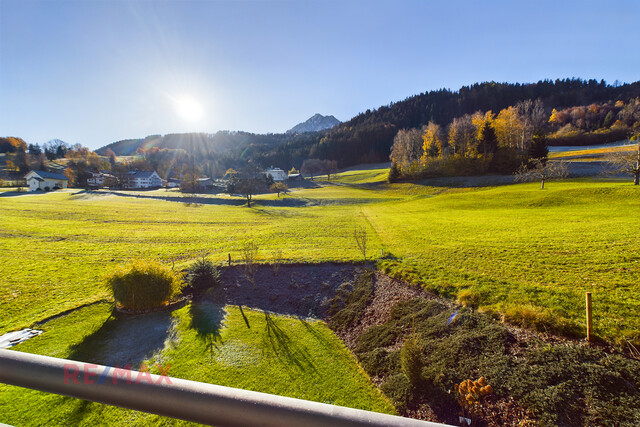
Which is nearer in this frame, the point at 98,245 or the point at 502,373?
the point at 502,373

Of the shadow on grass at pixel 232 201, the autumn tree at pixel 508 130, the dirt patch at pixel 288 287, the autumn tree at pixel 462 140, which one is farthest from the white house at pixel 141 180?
the autumn tree at pixel 508 130

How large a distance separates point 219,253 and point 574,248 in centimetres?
2656

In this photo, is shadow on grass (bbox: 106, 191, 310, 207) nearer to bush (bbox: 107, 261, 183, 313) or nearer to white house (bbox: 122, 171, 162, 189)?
white house (bbox: 122, 171, 162, 189)

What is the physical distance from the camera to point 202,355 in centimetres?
985

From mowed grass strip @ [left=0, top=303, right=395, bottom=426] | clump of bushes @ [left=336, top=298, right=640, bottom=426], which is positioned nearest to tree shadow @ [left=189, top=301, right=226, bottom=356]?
mowed grass strip @ [left=0, top=303, right=395, bottom=426]

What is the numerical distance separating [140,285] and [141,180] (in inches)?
4863

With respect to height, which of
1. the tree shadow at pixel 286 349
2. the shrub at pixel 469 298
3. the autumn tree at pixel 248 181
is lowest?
the tree shadow at pixel 286 349

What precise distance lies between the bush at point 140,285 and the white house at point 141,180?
4391 inches

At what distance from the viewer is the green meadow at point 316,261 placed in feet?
28.9

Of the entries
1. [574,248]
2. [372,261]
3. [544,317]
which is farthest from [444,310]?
[574,248]

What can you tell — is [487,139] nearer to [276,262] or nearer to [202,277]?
[276,262]

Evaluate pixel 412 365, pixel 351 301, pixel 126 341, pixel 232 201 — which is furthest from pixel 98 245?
pixel 232 201

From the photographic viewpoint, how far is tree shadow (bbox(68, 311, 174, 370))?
9672 millimetres

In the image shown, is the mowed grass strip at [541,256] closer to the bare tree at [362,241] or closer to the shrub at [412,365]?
the bare tree at [362,241]
